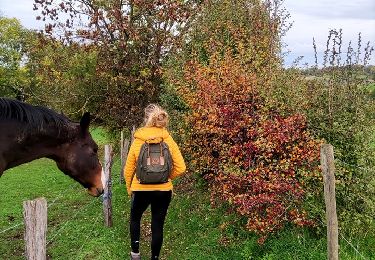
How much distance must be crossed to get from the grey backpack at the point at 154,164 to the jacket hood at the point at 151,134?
6 centimetres

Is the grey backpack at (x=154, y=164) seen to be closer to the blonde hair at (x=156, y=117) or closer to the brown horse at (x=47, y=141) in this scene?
the blonde hair at (x=156, y=117)

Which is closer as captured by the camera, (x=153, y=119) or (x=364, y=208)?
(x=153, y=119)

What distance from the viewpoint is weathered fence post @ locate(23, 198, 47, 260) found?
4.14 metres

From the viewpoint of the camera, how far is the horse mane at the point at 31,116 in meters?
5.62

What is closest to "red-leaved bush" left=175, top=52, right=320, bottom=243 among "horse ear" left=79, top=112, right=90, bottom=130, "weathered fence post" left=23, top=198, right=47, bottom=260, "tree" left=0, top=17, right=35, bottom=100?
"horse ear" left=79, top=112, right=90, bottom=130

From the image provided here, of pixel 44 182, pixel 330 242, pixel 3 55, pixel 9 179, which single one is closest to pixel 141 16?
pixel 44 182

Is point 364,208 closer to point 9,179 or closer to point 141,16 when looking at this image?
point 141,16

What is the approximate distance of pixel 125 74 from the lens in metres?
13.5

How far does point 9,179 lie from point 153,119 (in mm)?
12459

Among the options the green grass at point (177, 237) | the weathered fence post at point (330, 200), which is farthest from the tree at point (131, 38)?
the weathered fence post at point (330, 200)

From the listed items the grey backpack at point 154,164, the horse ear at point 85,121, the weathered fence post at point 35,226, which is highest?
the horse ear at point 85,121

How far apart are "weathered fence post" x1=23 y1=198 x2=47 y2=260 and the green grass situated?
2.67m

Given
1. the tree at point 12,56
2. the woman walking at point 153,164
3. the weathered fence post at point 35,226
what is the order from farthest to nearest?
the tree at point 12,56 → the woman walking at point 153,164 → the weathered fence post at point 35,226

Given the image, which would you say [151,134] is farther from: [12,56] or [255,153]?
[12,56]
